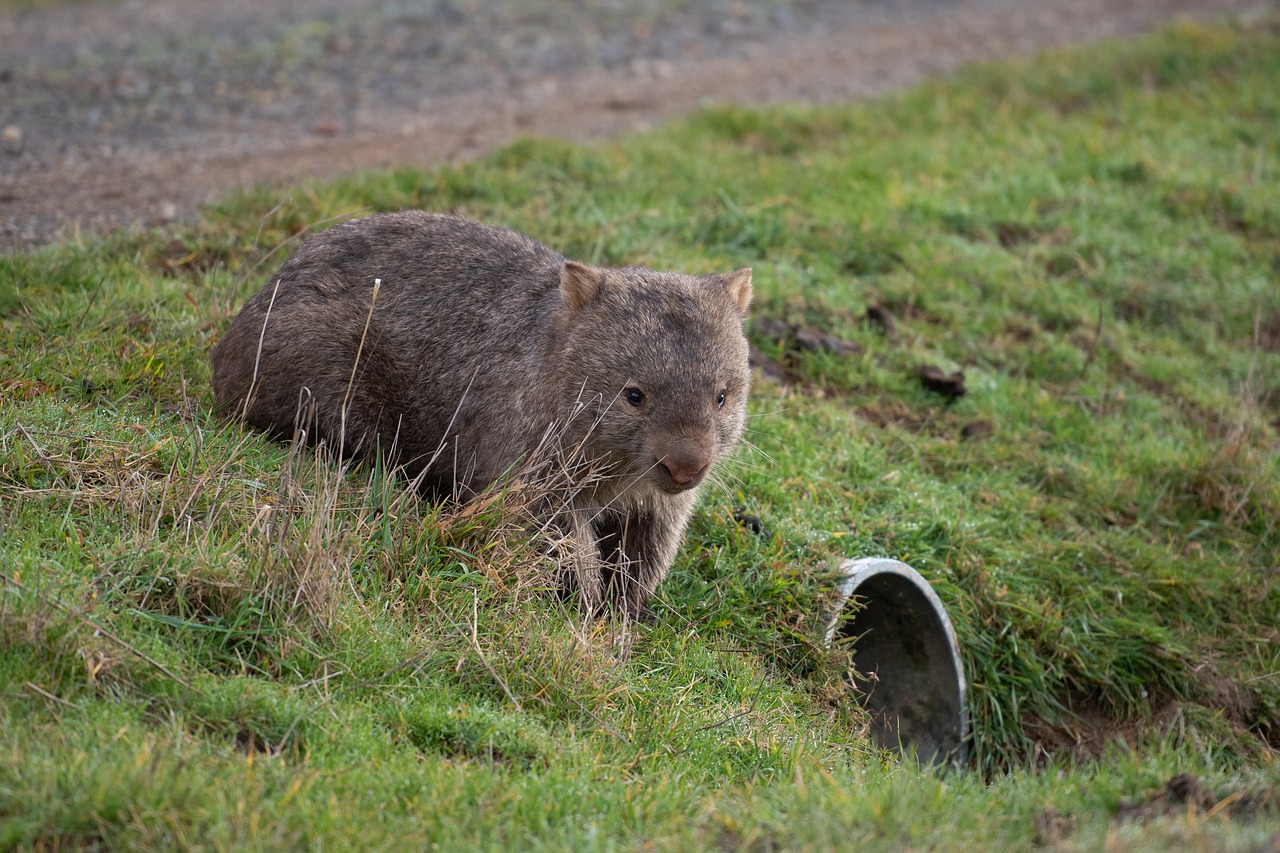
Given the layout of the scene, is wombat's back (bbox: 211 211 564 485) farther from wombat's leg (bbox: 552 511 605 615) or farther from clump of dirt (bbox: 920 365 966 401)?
clump of dirt (bbox: 920 365 966 401)

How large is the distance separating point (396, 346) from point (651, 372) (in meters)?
1.12

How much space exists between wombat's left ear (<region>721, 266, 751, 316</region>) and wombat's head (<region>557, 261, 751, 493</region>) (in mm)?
145

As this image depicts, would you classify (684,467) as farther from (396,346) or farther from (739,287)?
(396,346)

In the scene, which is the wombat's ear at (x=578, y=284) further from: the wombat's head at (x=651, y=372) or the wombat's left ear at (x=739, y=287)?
the wombat's left ear at (x=739, y=287)

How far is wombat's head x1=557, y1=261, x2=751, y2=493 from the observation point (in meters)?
4.40

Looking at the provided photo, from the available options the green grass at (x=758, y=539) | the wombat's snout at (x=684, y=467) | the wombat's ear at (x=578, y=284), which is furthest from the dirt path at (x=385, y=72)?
the wombat's snout at (x=684, y=467)

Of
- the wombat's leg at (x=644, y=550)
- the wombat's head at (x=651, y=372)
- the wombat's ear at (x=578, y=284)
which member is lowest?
the wombat's leg at (x=644, y=550)

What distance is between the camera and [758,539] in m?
5.23

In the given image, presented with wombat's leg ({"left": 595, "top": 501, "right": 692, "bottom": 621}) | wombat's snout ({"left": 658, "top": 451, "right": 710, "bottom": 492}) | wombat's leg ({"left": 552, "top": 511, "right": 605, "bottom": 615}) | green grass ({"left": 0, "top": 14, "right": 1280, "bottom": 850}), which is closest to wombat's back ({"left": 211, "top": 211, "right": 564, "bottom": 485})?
green grass ({"left": 0, "top": 14, "right": 1280, "bottom": 850})

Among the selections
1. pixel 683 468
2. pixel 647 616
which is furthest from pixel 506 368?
pixel 647 616

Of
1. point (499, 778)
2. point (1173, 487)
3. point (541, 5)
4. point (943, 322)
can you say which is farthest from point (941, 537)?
point (541, 5)

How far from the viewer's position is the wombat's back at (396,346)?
16.0ft

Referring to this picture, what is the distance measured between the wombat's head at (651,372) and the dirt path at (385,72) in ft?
10.4

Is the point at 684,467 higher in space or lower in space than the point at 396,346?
lower
